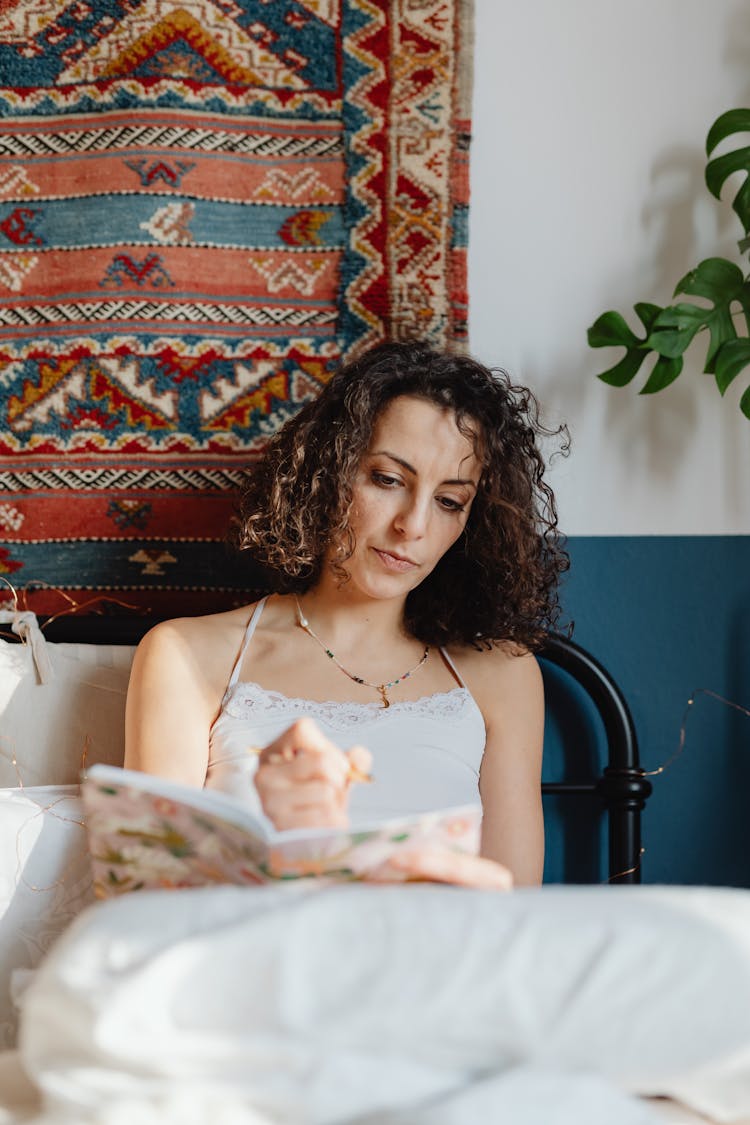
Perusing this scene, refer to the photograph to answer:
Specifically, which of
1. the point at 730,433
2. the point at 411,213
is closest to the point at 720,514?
the point at 730,433

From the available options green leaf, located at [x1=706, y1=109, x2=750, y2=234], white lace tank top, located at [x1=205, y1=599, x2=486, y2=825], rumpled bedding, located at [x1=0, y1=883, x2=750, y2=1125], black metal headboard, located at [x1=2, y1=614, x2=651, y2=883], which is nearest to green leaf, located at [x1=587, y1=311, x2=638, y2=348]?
green leaf, located at [x1=706, y1=109, x2=750, y2=234]

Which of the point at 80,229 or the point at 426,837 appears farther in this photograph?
the point at 80,229

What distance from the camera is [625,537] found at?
1908 mm

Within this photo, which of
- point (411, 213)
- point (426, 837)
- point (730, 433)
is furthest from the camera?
point (730, 433)

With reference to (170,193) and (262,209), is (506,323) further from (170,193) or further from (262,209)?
(170,193)

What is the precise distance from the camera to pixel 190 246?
5.97 ft

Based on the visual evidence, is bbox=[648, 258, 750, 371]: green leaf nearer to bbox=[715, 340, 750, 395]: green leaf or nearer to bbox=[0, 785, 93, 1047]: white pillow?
bbox=[715, 340, 750, 395]: green leaf

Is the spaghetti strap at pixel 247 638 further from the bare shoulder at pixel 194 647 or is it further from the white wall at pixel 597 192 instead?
the white wall at pixel 597 192

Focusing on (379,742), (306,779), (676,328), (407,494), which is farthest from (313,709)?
(676,328)

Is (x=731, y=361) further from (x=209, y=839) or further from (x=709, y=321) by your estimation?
(x=209, y=839)

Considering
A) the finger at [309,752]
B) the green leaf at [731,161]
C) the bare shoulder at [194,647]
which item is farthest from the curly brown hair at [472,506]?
the finger at [309,752]

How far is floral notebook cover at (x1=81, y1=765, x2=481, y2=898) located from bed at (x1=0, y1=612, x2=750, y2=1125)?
0.14 feet

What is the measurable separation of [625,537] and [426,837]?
3.40 feet

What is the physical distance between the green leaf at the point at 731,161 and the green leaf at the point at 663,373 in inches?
9.1
